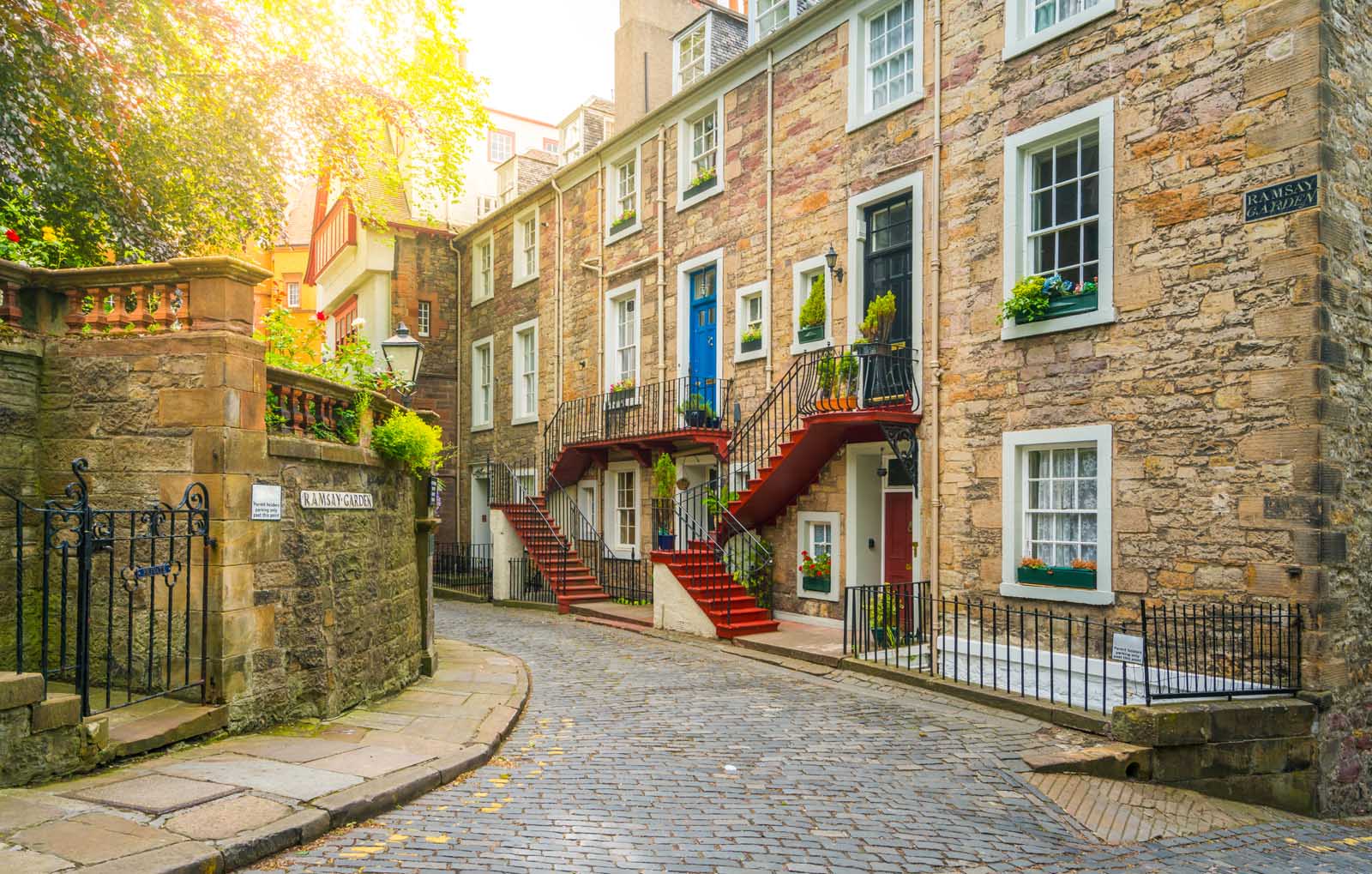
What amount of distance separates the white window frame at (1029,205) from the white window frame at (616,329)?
8937 mm

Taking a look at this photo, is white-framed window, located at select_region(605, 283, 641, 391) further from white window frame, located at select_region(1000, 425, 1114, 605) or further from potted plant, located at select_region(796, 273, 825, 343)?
white window frame, located at select_region(1000, 425, 1114, 605)

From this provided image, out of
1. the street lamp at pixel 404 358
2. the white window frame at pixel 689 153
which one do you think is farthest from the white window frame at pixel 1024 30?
the street lamp at pixel 404 358

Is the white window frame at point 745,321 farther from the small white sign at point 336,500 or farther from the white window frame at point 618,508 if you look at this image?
the small white sign at point 336,500

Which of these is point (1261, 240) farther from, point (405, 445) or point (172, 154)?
point (172, 154)

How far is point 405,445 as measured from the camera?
31.7 ft

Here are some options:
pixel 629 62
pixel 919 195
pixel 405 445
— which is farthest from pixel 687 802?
pixel 629 62

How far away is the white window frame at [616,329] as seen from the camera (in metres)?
19.4

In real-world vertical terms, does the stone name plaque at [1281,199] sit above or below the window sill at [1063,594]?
above

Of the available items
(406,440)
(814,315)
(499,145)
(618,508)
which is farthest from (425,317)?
(406,440)

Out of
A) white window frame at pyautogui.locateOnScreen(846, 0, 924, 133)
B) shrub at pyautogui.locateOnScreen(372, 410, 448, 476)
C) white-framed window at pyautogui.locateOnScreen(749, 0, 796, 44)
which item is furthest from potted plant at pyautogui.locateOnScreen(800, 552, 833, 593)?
white-framed window at pyautogui.locateOnScreen(749, 0, 796, 44)

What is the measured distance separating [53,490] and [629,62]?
17.7 metres

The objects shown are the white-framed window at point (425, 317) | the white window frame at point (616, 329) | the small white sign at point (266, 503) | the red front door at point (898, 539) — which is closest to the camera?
the small white sign at point (266, 503)

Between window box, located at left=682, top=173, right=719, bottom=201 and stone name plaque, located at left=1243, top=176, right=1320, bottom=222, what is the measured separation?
9.55m

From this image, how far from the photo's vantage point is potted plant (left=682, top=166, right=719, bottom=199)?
57.3ft
